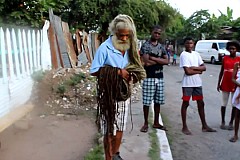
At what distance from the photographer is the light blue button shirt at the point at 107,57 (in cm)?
353


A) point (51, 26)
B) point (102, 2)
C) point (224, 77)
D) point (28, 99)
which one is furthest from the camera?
point (102, 2)

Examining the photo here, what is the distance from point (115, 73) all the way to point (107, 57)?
192 millimetres

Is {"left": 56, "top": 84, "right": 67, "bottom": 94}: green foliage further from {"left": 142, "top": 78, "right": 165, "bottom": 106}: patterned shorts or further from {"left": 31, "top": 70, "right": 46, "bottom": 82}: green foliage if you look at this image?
{"left": 142, "top": 78, "right": 165, "bottom": 106}: patterned shorts

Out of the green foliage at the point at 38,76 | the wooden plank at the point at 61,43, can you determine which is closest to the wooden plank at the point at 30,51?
the green foliage at the point at 38,76

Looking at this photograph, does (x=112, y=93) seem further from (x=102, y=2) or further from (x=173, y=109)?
(x=102, y=2)

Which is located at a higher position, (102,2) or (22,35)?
(102,2)

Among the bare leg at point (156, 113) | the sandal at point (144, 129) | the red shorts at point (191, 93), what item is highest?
the red shorts at point (191, 93)

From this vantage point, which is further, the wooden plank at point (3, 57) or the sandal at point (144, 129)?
the sandal at point (144, 129)

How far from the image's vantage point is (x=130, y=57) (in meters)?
3.68

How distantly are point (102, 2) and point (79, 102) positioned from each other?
11.7 meters

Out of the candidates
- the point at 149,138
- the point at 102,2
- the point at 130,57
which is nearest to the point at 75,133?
the point at 149,138

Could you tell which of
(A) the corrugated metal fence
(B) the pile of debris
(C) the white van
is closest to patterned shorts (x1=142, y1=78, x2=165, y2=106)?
(B) the pile of debris

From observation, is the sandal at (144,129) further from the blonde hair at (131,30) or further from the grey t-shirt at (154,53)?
the blonde hair at (131,30)

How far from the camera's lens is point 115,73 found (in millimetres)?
3494
